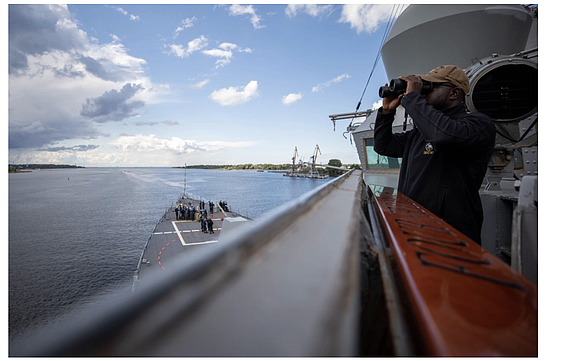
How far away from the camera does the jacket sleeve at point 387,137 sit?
258 centimetres

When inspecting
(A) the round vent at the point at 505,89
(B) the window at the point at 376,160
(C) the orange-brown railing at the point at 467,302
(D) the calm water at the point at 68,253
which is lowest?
(D) the calm water at the point at 68,253

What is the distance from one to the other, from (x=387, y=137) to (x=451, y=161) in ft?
2.44

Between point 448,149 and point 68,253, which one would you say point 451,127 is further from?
point 68,253

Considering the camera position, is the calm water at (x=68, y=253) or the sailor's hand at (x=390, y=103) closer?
the sailor's hand at (x=390, y=103)

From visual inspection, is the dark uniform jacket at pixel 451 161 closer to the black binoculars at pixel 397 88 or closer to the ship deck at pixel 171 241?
the black binoculars at pixel 397 88

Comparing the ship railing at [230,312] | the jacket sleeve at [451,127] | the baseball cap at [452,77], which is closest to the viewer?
the ship railing at [230,312]

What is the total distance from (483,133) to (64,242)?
43.2 m

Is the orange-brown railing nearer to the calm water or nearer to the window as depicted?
the calm water

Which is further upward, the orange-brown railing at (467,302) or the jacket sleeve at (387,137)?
the jacket sleeve at (387,137)

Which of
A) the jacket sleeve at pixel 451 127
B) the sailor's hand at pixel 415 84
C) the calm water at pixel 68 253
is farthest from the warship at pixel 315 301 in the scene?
the calm water at pixel 68 253

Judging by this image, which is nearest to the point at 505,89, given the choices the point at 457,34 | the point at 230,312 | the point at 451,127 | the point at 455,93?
the point at 455,93

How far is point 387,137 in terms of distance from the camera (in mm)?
2650

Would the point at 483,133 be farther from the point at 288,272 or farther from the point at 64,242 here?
the point at 64,242

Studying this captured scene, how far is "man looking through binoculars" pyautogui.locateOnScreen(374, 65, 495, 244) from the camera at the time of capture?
1788mm
